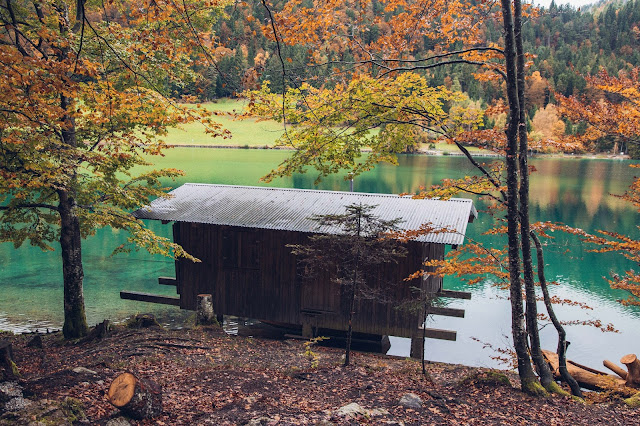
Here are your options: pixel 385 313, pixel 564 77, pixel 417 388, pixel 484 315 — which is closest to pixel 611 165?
pixel 564 77

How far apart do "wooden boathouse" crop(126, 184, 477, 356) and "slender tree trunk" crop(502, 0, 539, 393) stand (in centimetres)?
547

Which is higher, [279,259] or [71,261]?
[71,261]

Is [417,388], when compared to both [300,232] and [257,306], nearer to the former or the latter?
[300,232]

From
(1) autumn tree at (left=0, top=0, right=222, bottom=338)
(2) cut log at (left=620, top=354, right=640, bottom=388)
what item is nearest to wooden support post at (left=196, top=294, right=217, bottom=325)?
(1) autumn tree at (left=0, top=0, right=222, bottom=338)

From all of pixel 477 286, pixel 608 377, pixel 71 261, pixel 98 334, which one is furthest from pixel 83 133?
pixel 477 286

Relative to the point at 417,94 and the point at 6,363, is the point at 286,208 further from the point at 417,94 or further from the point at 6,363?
the point at 6,363

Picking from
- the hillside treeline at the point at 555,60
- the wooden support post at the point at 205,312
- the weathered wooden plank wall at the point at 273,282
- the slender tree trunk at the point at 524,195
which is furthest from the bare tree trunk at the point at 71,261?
the hillside treeline at the point at 555,60

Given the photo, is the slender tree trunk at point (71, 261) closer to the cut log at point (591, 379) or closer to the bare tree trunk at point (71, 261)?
the bare tree trunk at point (71, 261)

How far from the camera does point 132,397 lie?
6773mm

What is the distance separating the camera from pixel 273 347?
1473 centimetres

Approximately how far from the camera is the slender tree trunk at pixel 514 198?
8891 mm

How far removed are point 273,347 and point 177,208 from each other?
19.9 ft

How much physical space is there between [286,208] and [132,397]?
34.5 feet

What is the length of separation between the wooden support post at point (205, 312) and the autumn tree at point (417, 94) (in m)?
6.86
